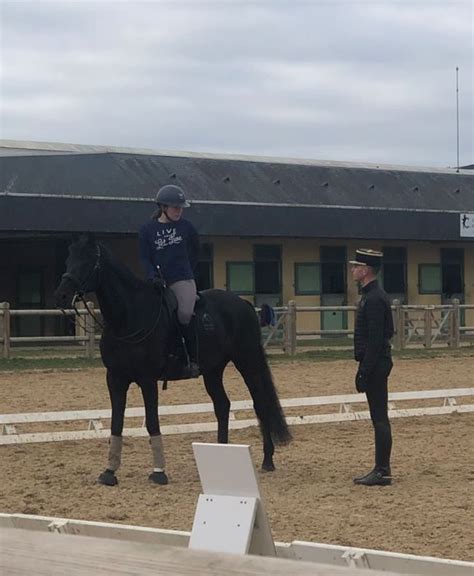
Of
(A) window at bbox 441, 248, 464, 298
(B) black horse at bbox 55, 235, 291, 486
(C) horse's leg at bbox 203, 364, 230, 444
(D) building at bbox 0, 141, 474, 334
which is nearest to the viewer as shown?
(B) black horse at bbox 55, 235, 291, 486

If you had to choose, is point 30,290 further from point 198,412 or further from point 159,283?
point 159,283

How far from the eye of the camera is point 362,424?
10820 mm

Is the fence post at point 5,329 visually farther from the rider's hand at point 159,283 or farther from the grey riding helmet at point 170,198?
the grey riding helmet at point 170,198

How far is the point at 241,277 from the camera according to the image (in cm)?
2631

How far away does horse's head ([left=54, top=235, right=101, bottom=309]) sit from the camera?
750cm

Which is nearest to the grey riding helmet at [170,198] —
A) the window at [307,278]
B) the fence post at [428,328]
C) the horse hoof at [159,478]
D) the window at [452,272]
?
the horse hoof at [159,478]

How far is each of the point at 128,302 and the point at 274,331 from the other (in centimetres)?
1414

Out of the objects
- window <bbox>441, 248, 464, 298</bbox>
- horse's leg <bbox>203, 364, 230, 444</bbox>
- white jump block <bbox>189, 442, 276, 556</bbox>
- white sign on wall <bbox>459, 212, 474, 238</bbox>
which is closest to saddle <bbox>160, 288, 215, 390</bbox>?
horse's leg <bbox>203, 364, 230, 444</bbox>

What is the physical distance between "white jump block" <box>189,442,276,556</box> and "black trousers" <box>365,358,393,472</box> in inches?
134

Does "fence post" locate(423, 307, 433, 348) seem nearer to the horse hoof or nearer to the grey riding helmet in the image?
the grey riding helmet

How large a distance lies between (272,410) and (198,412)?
2.00m

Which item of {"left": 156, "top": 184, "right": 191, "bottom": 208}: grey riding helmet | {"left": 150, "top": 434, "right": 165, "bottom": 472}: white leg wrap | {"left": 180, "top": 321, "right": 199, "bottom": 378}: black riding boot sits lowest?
{"left": 150, "top": 434, "right": 165, "bottom": 472}: white leg wrap

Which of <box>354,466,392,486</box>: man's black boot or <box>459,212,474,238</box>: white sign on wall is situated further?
<box>459,212,474,238</box>: white sign on wall

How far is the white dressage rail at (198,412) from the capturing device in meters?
9.66
